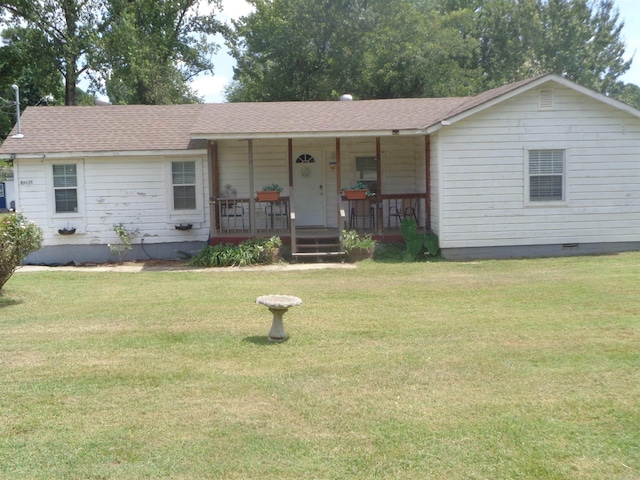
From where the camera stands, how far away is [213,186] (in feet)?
52.8

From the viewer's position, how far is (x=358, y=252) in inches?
570

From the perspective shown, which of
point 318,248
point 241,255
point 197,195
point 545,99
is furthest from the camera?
point 197,195

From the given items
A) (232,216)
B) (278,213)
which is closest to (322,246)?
(278,213)

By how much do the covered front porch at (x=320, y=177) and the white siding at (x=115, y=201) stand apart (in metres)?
0.86

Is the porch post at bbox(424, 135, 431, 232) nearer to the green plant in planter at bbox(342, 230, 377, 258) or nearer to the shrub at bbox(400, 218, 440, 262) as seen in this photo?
the shrub at bbox(400, 218, 440, 262)

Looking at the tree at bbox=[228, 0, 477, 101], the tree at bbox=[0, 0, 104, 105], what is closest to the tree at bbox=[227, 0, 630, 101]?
the tree at bbox=[228, 0, 477, 101]

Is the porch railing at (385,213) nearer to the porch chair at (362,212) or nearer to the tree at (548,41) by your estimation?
the porch chair at (362,212)

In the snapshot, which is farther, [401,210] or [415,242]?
[401,210]

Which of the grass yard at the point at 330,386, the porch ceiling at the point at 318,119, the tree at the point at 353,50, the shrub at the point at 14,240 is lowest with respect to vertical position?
the grass yard at the point at 330,386

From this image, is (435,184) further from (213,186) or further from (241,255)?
(213,186)

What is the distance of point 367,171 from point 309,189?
158 centimetres

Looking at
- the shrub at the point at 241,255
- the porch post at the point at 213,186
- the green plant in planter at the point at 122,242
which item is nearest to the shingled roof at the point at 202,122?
the porch post at the point at 213,186

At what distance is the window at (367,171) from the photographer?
677 inches

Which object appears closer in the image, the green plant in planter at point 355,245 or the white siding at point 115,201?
the green plant in planter at point 355,245
